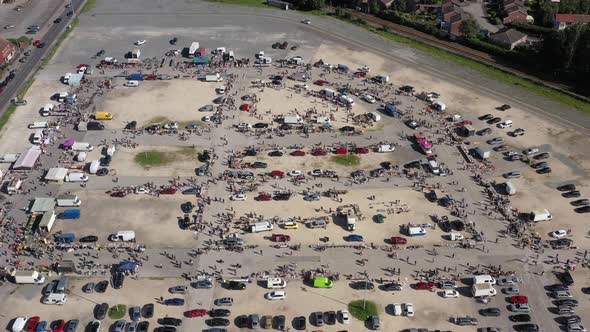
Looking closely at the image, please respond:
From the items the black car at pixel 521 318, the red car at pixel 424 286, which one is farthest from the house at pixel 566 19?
the red car at pixel 424 286

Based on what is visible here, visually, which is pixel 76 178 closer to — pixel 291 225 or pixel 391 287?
pixel 291 225

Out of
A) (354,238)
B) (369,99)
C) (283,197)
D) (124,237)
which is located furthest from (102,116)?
(354,238)

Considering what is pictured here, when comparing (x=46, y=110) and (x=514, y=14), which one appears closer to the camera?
(x=46, y=110)

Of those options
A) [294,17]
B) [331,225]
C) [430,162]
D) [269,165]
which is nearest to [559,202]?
[430,162]

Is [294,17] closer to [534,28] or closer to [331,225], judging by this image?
[534,28]

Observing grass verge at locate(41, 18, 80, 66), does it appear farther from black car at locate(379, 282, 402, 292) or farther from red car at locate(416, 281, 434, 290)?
red car at locate(416, 281, 434, 290)

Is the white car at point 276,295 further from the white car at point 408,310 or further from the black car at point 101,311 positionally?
the black car at point 101,311
